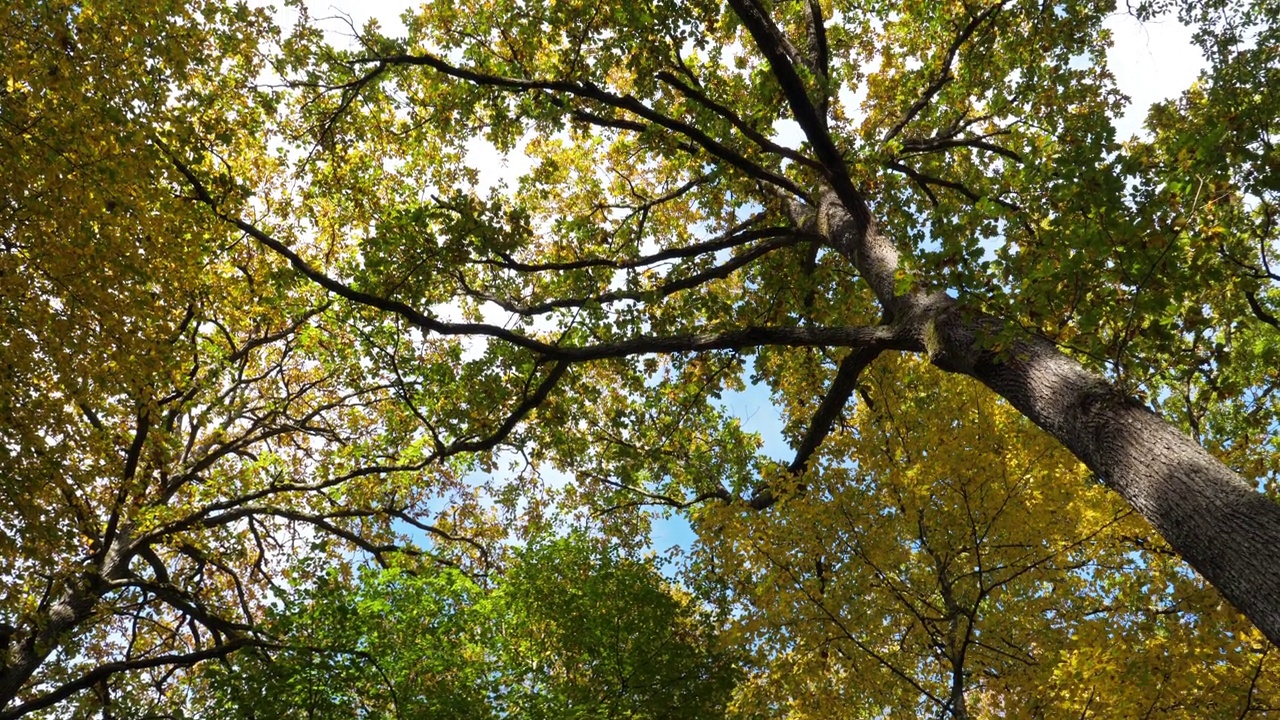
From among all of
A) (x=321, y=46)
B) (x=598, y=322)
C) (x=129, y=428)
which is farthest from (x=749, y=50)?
(x=129, y=428)

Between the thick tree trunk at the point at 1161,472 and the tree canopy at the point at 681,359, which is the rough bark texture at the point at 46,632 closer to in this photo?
the tree canopy at the point at 681,359

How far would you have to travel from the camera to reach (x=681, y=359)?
1009 cm

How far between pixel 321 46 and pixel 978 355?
7774 millimetres

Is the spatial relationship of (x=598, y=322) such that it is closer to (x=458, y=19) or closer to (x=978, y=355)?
(x=458, y=19)

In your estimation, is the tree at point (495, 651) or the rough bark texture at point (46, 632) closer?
the rough bark texture at point (46, 632)

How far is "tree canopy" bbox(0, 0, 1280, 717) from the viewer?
13.6 ft

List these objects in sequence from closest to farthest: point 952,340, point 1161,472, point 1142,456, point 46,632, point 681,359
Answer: point 1161,472 → point 1142,456 → point 952,340 → point 46,632 → point 681,359

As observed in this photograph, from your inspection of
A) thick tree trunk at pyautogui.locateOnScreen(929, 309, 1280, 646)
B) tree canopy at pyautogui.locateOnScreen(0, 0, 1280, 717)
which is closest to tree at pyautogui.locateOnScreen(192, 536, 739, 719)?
tree canopy at pyautogui.locateOnScreen(0, 0, 1280, 717)

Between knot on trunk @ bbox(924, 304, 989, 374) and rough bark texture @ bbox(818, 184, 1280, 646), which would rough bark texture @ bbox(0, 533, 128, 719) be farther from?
rough bark texture @ bbox(818, 184, 1280, 646)

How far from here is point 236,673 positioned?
27.9 feet

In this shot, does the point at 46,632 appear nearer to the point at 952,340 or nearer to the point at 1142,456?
the point at 952,340

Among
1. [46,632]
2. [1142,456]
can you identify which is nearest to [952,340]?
[1142,456]

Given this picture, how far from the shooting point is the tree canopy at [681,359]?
4.14 m

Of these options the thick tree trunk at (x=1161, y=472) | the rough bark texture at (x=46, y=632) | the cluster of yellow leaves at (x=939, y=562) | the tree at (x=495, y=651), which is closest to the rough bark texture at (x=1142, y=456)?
the thick tree trunk at (x=1161, y=472)
